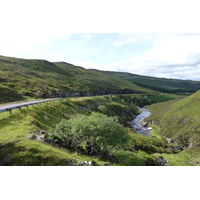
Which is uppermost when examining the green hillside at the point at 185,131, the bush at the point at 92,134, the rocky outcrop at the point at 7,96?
the rocky outcrop at the point at 7,96

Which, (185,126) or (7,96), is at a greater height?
(7,96)

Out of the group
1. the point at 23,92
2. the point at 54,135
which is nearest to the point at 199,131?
the point at 54,135

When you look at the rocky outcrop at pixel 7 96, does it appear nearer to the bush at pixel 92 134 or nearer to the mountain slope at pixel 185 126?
the bush at pixel 92 134

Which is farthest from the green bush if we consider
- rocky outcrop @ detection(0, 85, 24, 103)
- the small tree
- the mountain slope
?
rocky outcrop @ detection(0, 85, 24, 103)

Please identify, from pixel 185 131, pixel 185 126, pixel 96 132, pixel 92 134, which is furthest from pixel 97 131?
pixel 185 126

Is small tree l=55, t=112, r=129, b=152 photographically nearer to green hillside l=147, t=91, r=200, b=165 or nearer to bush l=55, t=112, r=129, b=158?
bush l=55, t=112, r=129, b=158

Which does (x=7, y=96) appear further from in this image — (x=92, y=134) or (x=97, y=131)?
(x=97, y=131)

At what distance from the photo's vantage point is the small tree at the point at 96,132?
1247 inches

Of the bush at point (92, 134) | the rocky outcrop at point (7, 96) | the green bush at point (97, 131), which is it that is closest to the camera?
the green bush at point (97, 131)

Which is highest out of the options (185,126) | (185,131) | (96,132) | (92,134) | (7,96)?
(7,96)

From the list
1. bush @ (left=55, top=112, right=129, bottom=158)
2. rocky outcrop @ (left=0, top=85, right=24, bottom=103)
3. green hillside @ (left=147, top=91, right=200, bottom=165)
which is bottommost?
green hillside @ (left=147, top=91, right=200, bottom=165)

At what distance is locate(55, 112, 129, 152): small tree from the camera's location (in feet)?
104

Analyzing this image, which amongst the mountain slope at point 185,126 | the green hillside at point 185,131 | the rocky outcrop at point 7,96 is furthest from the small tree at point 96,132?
the rocky outcrop at point 7,96

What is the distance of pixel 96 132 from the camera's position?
3123 centimetres
